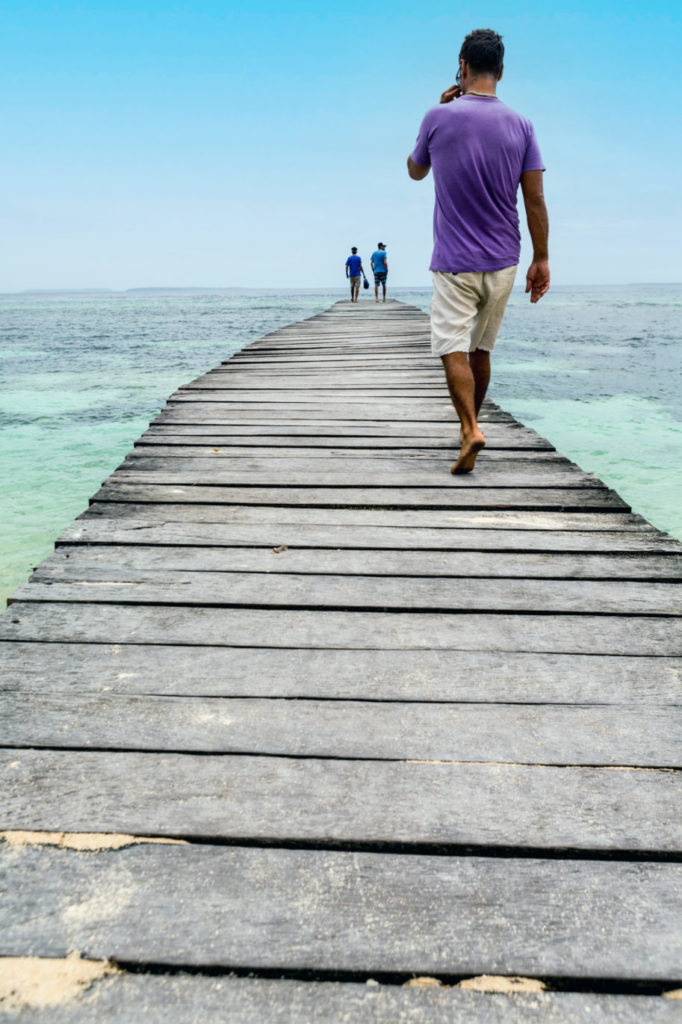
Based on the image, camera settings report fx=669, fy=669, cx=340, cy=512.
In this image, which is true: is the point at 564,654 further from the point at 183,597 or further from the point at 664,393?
the point at 664,393

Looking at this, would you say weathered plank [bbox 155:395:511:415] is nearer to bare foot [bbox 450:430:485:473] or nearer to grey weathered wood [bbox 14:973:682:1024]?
bare foot [bbox 450:430:485:473]

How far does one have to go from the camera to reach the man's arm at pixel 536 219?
3188 millimetres

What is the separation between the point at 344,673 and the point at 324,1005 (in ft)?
2.61

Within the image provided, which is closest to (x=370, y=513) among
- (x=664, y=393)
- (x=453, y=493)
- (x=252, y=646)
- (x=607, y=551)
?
(x=453, y=493)

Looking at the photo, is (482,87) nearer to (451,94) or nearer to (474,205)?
(451,94)

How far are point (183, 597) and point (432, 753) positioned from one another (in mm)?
988

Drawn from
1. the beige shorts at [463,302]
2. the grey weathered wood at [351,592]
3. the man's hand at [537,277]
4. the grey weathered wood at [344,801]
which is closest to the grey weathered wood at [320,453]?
the beige shorts at [463,302]

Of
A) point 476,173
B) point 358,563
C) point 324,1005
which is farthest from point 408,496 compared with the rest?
point 324,1005

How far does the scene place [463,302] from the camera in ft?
10.5

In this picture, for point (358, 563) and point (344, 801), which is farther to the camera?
point (358, 563)

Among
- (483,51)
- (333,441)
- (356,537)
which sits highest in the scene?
(483,51)

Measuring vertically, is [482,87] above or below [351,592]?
above

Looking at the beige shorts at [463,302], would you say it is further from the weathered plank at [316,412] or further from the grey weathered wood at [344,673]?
the grey weathered wood at [344,673]

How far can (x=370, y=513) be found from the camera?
2799 mm
